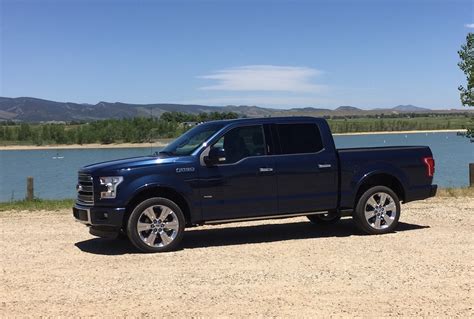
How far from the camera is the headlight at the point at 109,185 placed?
7.92 meters

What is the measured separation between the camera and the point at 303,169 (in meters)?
8.77

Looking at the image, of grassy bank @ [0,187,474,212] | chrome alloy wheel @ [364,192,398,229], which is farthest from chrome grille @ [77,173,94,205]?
grassy bank @ [0,187,474,212]

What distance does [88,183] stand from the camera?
8148 mm

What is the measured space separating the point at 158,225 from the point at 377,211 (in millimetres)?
3569

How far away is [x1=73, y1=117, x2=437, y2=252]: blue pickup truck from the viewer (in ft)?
26.3

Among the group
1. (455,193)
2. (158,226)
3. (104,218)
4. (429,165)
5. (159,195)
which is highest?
(429,165)

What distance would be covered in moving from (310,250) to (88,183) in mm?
3254

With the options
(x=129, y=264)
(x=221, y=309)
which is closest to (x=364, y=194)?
(x=129, y=264)

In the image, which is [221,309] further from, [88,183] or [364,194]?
[364,194]

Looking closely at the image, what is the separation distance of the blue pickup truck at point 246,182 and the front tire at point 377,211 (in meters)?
0.02

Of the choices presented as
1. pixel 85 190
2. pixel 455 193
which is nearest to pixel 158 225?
pixel 85 190

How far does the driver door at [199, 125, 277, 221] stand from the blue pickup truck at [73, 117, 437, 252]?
14 mm

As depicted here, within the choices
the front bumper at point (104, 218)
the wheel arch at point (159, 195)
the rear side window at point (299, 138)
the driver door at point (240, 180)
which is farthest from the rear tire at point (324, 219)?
the front bumper at point (104, 218)

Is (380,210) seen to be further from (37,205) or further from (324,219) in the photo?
(37,205)
